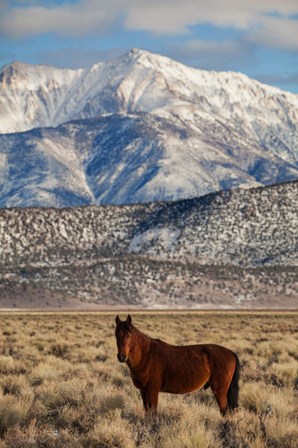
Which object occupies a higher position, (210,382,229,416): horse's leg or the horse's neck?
the horse's neck

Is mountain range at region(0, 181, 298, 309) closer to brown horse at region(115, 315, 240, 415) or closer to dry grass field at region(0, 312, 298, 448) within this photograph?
dry grass field at region(0, 312, 298, 448)

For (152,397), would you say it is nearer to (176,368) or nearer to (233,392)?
(176,368)

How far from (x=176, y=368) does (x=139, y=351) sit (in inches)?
30.1

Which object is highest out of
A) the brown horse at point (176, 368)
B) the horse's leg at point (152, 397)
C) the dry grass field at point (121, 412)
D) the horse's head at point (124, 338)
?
the horse's head at point (124, 338)

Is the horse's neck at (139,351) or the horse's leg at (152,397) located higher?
the horse's neck at (139,351)

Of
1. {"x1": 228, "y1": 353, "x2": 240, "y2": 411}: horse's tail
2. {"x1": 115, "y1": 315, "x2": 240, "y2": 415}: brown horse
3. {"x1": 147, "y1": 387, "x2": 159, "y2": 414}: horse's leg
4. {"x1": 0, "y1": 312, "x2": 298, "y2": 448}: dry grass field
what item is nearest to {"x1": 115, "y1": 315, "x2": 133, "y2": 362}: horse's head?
{"x1": 115, "y1": 315, "x2": 240, "y2": 415}: brown horse

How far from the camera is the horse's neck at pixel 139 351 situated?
13617mm

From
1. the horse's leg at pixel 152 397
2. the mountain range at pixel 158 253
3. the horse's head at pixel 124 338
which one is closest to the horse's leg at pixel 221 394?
the horse's leg at pixel 152 397

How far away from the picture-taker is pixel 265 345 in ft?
103

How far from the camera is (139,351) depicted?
1377 cm

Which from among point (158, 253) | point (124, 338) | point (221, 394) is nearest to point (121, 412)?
point (221, 394)

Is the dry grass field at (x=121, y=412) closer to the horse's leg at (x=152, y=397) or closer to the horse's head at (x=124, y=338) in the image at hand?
the horse's leg at (x=152, y=397)

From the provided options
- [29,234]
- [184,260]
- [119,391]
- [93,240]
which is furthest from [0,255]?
[119,391]

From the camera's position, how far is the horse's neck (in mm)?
13617
